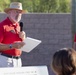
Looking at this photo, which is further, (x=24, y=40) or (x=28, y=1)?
(x=28, y=1)

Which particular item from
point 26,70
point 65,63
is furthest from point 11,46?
point 65,63

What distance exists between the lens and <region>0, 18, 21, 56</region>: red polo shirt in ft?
19.6

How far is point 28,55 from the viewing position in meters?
11.4

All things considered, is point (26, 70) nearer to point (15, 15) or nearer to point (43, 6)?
point (15, 15)

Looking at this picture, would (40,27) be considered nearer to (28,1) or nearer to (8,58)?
(28,1)

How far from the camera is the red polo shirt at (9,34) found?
5.98 m

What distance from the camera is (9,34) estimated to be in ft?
19.6

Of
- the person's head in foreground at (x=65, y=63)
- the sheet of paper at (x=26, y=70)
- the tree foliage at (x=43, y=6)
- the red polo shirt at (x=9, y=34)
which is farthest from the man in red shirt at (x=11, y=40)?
the tree foliage at (x=43, y=6)

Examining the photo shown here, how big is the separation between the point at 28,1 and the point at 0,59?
985 cm

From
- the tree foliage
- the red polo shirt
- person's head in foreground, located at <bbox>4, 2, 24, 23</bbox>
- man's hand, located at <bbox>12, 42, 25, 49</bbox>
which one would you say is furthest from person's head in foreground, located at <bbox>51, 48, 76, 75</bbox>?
the tree foliage

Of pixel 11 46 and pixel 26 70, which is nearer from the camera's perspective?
pixel 26 70

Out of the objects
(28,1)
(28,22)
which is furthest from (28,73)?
(28,1)

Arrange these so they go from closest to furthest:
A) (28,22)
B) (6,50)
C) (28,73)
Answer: (28,73) < (6,50) < (28,22)

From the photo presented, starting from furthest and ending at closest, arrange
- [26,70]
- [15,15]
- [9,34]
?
[15,15]
[9,34]
[26,70]
